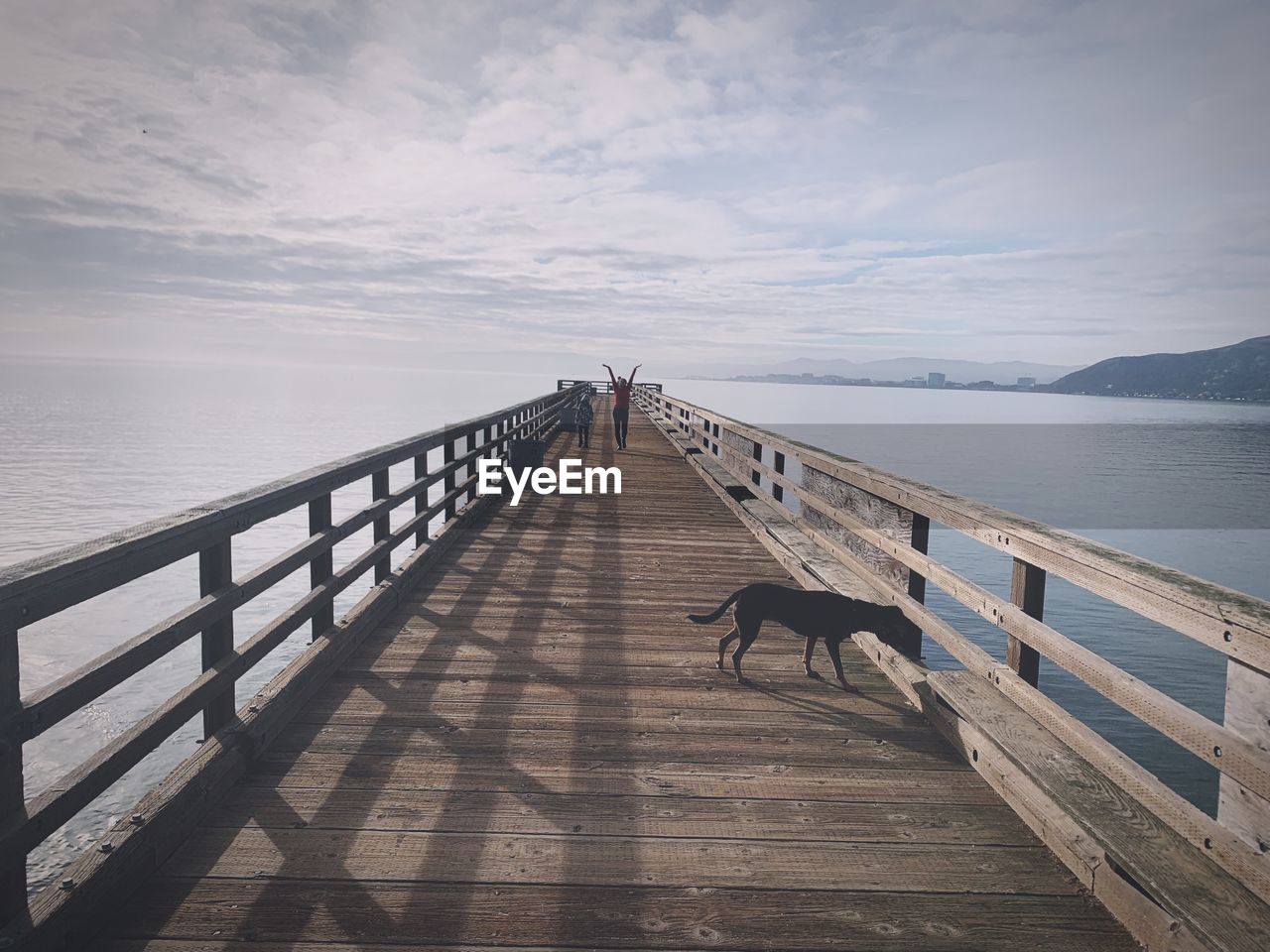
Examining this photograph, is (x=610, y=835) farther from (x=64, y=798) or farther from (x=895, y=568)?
(x=895, y=568)

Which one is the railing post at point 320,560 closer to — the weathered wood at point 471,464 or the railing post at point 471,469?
the weathered wood at point 471,464

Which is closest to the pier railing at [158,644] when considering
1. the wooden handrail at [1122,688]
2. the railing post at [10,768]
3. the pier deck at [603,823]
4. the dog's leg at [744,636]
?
the railing post at [10,768]

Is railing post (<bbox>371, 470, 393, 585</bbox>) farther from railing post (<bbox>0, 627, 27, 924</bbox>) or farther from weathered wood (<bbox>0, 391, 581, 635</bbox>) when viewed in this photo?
railing post (<bbox>0, 627, 27, 924</bbox>)

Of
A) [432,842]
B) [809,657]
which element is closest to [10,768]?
[432,842]

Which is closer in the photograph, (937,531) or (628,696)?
(628,696)

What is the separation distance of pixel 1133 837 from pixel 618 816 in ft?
5.63

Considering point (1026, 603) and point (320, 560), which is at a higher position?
point (1026, 603)

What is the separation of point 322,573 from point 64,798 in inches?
98.4

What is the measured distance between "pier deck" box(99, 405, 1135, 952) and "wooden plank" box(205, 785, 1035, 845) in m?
0.01

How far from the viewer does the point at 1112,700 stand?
113 inches

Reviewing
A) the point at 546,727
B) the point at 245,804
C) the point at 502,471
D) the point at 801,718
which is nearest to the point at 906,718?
the point at 801,718

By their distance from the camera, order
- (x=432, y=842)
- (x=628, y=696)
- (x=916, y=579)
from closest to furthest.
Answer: (x=432, y=842)
(x=628, y=696)
(x=916, y=579)

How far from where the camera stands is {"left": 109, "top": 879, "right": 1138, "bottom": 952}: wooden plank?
2.50 meters

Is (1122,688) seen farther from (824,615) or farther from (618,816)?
(824,615)
